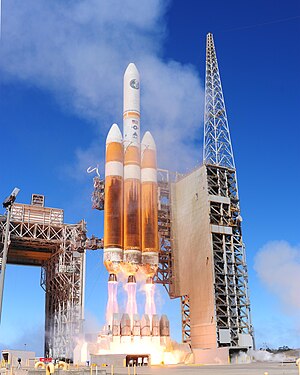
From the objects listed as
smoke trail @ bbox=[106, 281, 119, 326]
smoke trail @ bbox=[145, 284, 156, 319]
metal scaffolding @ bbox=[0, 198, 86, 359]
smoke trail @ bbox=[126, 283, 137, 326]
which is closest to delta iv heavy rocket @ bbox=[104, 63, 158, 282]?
smoke trail @ bbox=[106, 281, 119, 326]

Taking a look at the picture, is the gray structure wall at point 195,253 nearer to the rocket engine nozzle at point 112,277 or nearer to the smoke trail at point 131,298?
the smoke trail at point 131,298

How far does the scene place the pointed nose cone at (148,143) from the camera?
63406 millimetres

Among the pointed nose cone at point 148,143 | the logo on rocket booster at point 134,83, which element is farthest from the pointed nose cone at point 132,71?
the pointed nose cone at point 148,143

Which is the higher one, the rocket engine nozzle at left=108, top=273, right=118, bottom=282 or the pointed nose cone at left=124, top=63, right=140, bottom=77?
the pointed nose cone at left=124, top=63, right=140, bottom=77

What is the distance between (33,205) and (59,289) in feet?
42.0

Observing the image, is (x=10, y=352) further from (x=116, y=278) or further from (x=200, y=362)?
(x=200, y=362)

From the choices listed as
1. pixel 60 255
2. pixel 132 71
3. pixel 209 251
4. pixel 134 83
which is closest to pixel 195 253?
pixel 209 251

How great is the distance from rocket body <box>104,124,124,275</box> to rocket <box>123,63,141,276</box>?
71cm

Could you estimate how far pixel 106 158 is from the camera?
62062mm

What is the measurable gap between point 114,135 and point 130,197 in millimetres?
8562

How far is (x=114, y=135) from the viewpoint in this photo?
62.2 meters

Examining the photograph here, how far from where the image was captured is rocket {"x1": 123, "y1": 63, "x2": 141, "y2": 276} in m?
57.7

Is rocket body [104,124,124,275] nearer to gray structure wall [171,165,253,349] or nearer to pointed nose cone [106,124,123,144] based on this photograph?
pointed nose cone [106,124,123,144]

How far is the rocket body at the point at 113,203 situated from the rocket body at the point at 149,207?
285 cm
